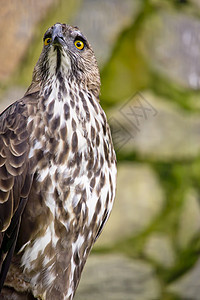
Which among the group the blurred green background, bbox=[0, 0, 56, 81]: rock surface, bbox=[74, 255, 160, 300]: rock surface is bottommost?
bbox=[74, 255, 160, 300]: rock surface

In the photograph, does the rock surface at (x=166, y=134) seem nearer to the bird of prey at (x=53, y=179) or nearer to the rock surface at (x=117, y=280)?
the rock surface at (x=117, y=280)

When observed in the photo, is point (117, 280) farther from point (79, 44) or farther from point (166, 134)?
point (79, 44)

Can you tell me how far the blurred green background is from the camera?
9.88 ft

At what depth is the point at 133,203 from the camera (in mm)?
3127

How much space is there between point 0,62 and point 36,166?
1370 millimetres

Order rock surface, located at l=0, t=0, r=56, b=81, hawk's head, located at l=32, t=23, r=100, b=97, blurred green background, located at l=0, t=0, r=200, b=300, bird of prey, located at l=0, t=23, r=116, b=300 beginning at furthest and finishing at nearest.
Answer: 1. blurred green background, located at l=0, t=0, r=200, b=300
2. rock surface, located at l=0, t=0, r=56, b=81
3. hawk's head, located at l=32, t=23, r=100, b=97
4. bird of prey, located at l=0, t=23, r=116, b=300

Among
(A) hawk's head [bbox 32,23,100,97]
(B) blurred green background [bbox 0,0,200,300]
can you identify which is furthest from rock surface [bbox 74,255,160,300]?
(A) hawk's head [bbox 32,23,100,97]

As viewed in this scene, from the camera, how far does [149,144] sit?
314cm

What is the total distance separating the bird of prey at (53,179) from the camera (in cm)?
171

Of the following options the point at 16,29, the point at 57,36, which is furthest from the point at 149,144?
the point at 57,36

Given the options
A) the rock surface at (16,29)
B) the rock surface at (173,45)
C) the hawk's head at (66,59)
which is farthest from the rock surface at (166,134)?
the hawk's head at (66,59)

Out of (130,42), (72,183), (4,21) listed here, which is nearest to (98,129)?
(72,183)

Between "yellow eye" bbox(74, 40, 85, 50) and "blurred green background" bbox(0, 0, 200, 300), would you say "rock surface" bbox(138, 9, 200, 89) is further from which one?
"yellow eye" bbox(74, 40, 85, 50)

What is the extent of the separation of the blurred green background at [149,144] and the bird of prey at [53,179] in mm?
1125
